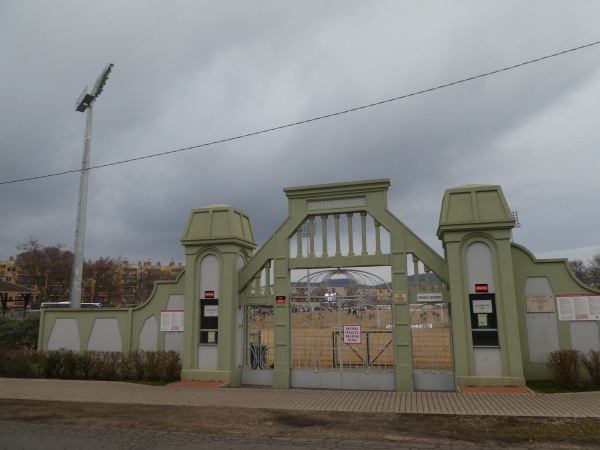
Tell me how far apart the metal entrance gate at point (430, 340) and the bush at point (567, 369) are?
266 centimetres

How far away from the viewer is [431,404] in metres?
10.5

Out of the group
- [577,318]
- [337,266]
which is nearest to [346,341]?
[337,266]

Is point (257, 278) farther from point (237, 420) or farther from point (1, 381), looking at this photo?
point (1, 381)

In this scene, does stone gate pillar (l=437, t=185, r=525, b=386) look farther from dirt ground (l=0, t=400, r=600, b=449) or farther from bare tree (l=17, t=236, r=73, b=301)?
bare tree (l=17, t=236, r=73, b=301)

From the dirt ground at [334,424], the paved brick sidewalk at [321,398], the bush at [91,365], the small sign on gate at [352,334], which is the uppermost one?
the small sign on gate at [352,334]

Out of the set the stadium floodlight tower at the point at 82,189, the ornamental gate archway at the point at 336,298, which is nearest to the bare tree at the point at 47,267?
the stadium floodlight tower at the point at 82,189

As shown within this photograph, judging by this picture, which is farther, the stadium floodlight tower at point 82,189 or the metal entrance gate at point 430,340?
the stadium floodlight tower at point 82,189

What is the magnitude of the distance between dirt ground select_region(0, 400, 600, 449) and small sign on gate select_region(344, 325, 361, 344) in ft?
12.0

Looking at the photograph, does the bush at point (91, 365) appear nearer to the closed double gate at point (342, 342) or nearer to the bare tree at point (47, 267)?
the closed double gate at point (342, 342)

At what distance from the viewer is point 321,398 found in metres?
11.7

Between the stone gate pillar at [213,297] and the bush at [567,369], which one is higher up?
the stone gate pillar at [213,297]

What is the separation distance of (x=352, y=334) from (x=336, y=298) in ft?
3.75

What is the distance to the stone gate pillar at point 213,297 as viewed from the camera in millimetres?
14219

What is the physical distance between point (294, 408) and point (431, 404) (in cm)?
313
